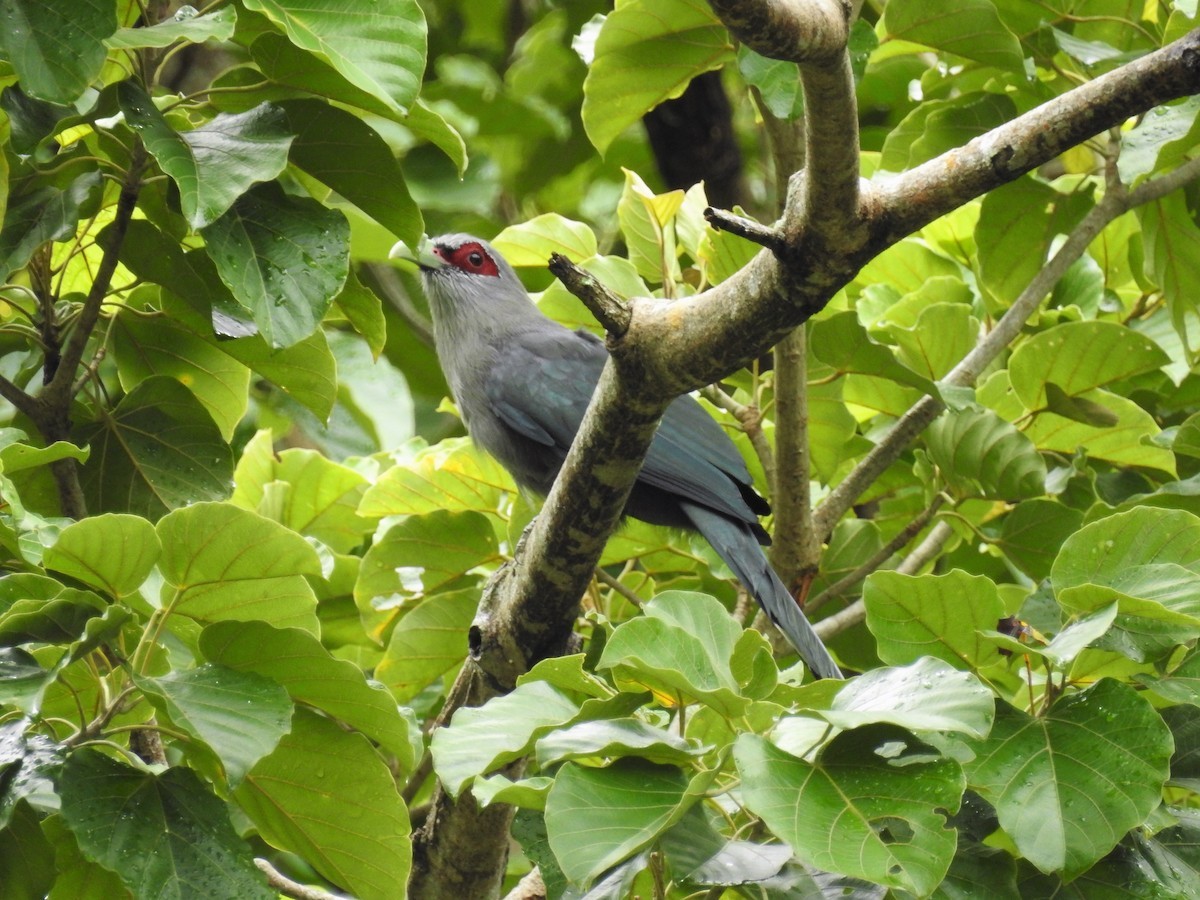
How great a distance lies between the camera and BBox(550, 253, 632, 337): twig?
2.15m

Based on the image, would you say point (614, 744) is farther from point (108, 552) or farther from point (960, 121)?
point (960, 121)

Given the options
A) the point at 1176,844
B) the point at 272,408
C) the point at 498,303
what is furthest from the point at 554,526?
the point at 272,408

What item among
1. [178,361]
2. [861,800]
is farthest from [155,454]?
[861,800]

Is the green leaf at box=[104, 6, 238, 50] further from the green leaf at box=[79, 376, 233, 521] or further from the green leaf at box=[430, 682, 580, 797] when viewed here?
the green leaf at box=[430, 682, 580, 797]

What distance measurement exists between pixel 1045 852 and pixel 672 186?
420 cm

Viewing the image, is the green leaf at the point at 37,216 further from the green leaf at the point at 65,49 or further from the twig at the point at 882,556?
the twig at the point at 882,556

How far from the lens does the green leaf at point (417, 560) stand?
3.58 metres

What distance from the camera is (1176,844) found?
2326 millimetres

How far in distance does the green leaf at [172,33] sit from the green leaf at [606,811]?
4.90 ft

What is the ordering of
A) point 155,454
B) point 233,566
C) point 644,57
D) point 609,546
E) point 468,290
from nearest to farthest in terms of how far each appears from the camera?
point 233,566, point 155,454, point 644,57, point 609,546, point 468,290

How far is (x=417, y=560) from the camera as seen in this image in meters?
3.61

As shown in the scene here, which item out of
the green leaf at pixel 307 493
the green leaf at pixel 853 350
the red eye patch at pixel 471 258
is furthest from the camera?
the red eye patch at pixel 471 258

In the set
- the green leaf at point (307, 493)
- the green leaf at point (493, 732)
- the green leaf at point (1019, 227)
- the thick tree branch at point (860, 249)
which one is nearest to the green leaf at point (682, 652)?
the green leaf at point (493, 732)

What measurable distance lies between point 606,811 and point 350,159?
1.55 m
